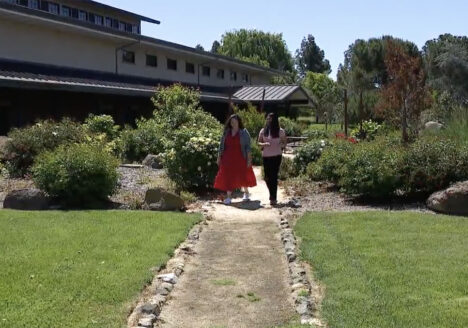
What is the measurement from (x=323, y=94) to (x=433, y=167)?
56.0m

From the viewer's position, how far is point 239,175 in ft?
38.9

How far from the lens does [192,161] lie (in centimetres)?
1276

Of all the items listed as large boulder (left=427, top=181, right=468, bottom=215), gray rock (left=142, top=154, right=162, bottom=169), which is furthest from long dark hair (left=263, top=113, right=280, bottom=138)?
gray rock (left=142, top=154, right=162, bottom=169)

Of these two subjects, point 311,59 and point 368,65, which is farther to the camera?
point 311,59

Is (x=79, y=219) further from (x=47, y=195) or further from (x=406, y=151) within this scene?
(x=406, y=151)

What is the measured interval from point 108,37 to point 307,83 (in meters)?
49.7

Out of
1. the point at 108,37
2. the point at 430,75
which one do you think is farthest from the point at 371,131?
the point at 430,75

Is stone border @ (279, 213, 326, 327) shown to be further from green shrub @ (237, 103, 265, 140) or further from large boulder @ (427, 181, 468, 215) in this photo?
green shrub @ (237, 103, 265, 140)

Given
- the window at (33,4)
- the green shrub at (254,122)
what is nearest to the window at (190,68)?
the window at (33,4)

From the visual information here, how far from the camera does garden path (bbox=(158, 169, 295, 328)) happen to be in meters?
5.25

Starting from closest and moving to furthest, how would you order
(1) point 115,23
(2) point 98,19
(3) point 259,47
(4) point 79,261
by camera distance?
(4) point 79,261, (2) point 98,19, (1) point 115,23, (3) point 259,47

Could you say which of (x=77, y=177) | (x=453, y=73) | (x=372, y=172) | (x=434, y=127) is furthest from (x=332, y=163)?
(x=453, y=73)

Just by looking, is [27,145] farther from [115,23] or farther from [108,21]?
[115,23]

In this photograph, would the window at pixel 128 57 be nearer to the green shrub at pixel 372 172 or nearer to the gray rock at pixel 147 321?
the green shrub at pixel 372 172
